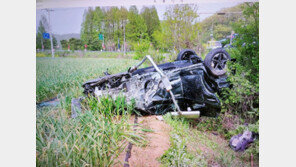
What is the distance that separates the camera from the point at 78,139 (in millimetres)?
1648

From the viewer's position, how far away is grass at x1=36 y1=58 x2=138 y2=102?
2.14 m

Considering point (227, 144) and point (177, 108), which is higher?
point (177, 108)

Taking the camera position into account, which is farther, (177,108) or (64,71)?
(64,71)

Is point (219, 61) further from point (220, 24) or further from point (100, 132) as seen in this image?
point (100, 132)

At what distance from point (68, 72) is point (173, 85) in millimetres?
1366

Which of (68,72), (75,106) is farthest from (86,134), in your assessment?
(68,72)

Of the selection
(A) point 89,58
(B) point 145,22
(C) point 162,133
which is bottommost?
(C) point 162,133

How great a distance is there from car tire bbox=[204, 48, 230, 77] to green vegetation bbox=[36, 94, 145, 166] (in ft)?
3.42

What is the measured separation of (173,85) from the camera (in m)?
2.01

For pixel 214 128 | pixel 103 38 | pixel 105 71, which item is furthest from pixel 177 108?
pixel 103 38

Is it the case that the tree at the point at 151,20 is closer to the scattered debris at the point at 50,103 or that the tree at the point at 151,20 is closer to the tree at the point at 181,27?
the tree at the point at 181,27

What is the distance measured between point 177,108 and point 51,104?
1.52m

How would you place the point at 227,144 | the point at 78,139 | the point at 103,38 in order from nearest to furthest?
the point at 78,139
the point at 227,144
the point at 103,38

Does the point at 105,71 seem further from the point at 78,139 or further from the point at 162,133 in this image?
the point at 162,133
